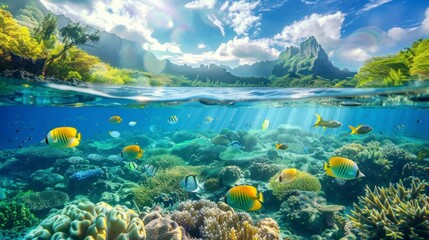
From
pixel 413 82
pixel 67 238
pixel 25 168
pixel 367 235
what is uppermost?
pixel 413 82

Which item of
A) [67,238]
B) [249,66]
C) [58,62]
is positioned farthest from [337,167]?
[249,66]

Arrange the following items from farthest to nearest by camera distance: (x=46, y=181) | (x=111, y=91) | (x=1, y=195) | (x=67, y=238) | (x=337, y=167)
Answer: (x=111, y=91) < (x=46, y=181) < (x=1, y=195) < (x=337, y=167) < (x=67, y=238)

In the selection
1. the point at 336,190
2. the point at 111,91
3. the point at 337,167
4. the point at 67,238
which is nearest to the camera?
the point at 67,238

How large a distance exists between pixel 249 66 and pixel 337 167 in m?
54.3

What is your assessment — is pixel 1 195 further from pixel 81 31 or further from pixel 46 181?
pixel 81 31

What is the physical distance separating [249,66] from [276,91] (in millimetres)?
41133

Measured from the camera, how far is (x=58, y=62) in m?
13.1

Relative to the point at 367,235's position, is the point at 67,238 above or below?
above

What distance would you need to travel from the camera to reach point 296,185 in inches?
417

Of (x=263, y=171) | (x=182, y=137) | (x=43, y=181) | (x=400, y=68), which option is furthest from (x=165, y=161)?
(x=400, y=68)

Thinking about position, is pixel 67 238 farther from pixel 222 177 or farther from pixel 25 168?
pixel 25 168

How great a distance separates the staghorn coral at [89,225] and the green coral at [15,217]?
644 cm

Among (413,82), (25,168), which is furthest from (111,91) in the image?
(413,82)

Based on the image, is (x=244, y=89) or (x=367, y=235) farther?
(x=244, y=89)
